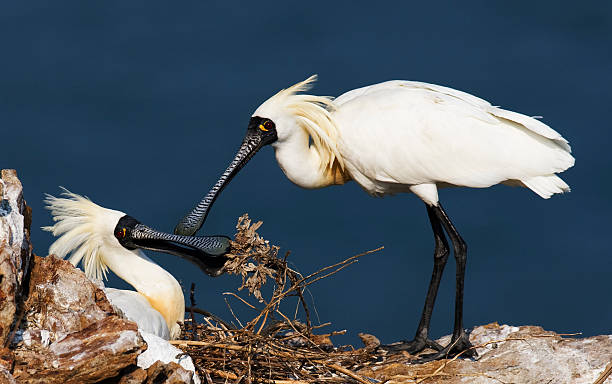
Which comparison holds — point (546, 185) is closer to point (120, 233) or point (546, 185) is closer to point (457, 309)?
point (457, 309)

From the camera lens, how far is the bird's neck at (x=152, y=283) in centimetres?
719

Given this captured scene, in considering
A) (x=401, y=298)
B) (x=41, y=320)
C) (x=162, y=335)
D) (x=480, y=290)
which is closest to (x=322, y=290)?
(x=401, y=298)

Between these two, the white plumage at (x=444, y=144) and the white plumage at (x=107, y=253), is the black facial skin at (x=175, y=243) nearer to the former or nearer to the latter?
the white plumage at (x=107, y=253)

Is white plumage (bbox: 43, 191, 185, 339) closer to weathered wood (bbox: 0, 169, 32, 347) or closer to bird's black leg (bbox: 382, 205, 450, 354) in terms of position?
bird's black leg (bbox: 382, 205, 450, 354)

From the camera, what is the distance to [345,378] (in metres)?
6.34

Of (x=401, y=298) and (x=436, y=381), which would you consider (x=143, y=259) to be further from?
(x=401, y=298)

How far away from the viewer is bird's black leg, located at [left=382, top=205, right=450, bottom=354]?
301 inches

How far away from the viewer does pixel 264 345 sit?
6.38 metres

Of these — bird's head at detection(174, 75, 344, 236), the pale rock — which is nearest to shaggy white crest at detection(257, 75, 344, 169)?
bird's head at detection(174, 75, 344, 236)

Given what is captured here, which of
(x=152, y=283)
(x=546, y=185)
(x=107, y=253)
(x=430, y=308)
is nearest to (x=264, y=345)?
(x=152, y=283)

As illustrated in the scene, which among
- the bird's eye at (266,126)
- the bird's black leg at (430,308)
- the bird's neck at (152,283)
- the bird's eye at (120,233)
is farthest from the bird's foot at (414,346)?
the bird's eye at (120,233)

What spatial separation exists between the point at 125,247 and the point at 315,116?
65.0 inches

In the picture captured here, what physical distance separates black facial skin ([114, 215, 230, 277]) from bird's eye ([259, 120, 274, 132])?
3.01ft

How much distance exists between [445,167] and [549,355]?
4.88ft
